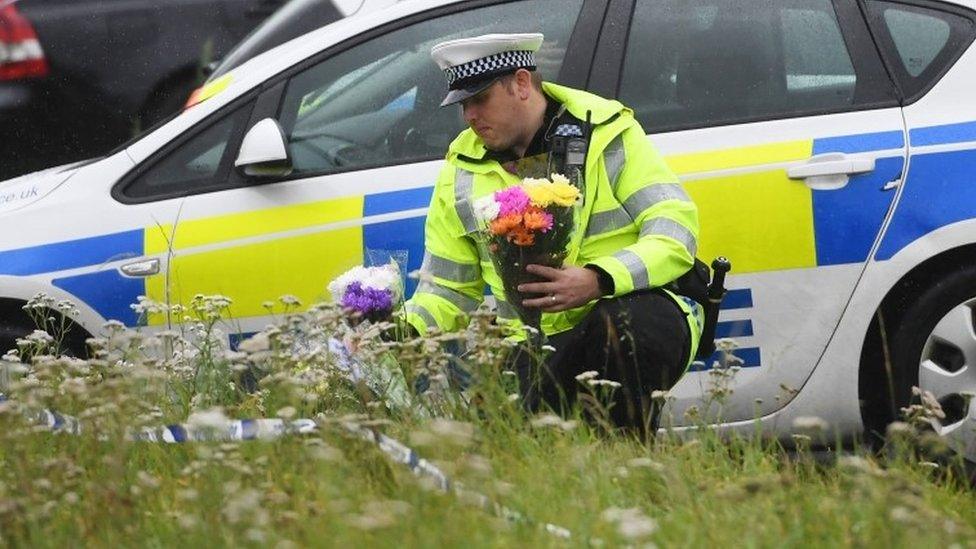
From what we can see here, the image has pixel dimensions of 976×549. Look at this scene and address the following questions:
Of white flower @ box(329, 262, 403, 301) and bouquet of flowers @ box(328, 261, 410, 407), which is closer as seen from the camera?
bouquet of flowers @ box(328, 261, 410, 407)

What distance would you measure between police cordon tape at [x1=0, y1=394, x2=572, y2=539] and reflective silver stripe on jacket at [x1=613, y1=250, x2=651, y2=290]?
928 millimetres

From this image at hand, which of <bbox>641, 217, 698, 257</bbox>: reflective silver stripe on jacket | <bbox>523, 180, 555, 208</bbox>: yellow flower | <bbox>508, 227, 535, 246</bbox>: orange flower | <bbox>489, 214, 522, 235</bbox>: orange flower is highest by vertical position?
<bbox>523, 180, 555, 208</bbox>: yellow flower

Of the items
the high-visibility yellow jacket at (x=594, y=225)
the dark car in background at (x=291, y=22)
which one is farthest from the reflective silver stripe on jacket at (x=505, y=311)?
the dark car in background at (x=291, y=22)

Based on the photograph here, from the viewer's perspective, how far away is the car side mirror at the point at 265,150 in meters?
5.74

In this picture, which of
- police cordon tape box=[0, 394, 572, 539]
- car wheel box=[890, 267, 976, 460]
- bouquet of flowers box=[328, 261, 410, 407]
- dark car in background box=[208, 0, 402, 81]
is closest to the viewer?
police cordon tape box=[0, 394, 572, 539]

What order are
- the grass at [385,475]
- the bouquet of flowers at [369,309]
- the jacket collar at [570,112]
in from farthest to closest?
the jacket collar at [570,112]
the bouquet of flowers at [369,309]
the grass at [385,475]

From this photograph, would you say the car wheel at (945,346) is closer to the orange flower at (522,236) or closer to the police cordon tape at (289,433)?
the orange flower at (522,236)

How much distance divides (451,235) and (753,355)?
38.2 inches

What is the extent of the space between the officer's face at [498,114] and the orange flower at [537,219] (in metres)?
0.43

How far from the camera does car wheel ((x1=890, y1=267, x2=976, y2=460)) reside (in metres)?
5.54

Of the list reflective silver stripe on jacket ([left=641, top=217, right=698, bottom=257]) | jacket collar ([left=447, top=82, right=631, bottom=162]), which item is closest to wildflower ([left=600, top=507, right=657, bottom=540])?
reflective silver stripe on jacket ([left=641, top=217, right=698, bottom=257])

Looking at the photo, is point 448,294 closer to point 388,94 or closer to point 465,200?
point 465,200

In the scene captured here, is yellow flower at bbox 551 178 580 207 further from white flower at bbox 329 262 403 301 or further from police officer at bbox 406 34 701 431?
white flower at bbox 329 262 403 301

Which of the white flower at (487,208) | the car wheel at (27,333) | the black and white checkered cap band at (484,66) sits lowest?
the car wheel at (27,333)
